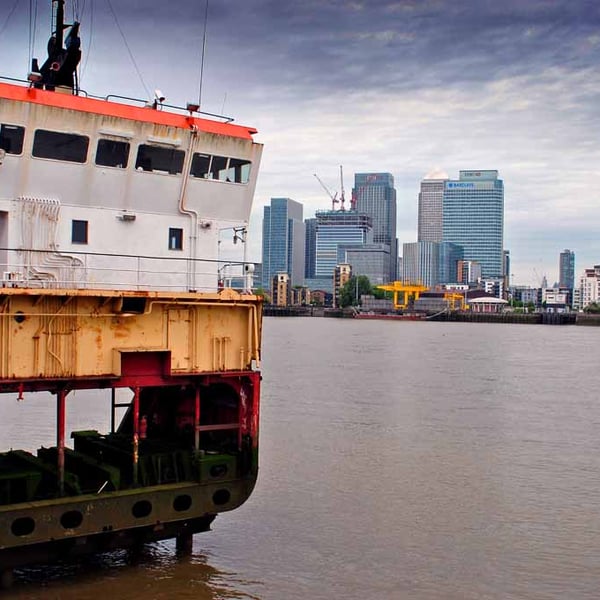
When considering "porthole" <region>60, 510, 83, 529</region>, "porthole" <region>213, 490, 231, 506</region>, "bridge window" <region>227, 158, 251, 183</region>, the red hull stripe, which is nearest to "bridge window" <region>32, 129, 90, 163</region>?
the red hull stripe

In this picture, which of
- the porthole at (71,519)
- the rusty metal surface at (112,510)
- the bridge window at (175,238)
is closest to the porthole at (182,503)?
the rusty metal surface at (112,510)

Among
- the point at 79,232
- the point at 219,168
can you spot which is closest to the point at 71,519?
the point at 79,232

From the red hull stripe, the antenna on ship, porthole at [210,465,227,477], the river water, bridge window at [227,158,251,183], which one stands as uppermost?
the antenna on ship

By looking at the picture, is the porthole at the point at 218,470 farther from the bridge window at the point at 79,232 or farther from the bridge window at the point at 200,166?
the bridge window at the point at 200,166

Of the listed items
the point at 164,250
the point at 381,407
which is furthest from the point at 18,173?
the point at 381,407

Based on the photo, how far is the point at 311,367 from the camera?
185 feet

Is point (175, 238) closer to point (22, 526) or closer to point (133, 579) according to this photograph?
point (22, 526)

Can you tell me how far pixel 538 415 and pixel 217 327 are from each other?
26257 millimetres

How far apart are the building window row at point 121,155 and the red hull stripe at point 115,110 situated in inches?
17.4

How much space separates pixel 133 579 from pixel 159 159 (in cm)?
756

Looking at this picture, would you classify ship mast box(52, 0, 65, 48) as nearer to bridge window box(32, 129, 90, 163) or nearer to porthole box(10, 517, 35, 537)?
bridge window box(32, 129, 90, 163)

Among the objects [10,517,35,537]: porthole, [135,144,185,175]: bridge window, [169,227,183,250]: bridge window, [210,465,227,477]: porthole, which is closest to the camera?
[10,517,35,537]: porthole

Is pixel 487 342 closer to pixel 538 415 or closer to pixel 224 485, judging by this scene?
pixel 538 415

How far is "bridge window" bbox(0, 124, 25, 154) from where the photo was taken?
13664mm
